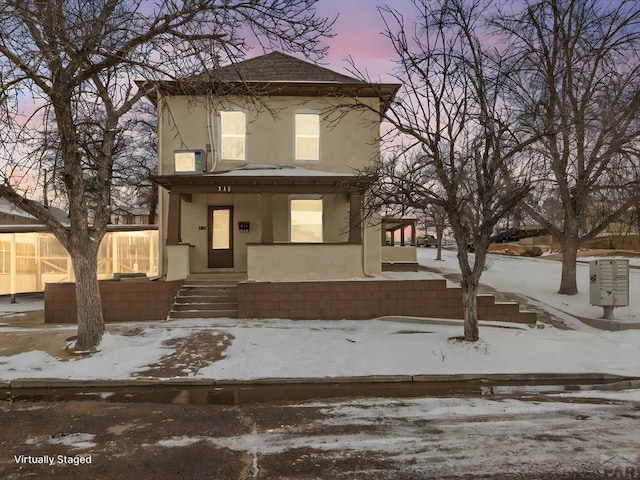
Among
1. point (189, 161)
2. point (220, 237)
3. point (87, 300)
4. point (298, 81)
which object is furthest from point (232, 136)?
point (87, 300)

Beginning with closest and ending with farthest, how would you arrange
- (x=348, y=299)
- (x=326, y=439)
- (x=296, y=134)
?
(x=326, y=439), (x=348, y=299), (x=296, y=134)

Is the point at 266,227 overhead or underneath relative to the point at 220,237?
overhead

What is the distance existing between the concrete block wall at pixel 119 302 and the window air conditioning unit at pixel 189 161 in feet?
14.5

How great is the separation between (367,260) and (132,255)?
9.99 meters

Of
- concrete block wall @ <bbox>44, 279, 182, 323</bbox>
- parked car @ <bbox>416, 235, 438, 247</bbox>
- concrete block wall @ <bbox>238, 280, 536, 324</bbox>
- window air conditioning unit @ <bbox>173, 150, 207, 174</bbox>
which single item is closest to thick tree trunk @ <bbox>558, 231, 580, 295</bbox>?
concrete block wall @ <bbox>238, 280, 536, 324</bbox>

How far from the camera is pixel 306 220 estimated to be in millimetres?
16641

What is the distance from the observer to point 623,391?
302 inches

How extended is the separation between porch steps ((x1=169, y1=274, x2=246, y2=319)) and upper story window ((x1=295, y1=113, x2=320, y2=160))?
518 centimetres

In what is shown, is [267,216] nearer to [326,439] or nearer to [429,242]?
[326,439]

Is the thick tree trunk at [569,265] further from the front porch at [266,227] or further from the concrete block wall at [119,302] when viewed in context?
the concrete block wall at [119,302]

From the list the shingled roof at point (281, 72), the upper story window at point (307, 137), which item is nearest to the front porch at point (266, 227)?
the upper story window at point (307, 137)

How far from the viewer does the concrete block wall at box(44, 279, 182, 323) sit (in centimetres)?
1238

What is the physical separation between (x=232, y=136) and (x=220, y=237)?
3504mm

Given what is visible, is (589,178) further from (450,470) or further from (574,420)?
(450,470)
